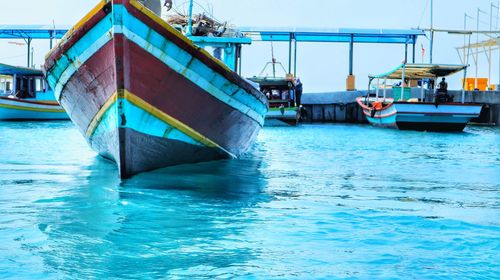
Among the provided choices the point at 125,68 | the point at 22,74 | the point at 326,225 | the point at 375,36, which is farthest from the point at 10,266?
the point at 375,36

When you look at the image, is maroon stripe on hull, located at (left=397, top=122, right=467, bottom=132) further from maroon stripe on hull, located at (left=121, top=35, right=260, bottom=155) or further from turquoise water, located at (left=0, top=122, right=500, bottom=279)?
maroon stripe on hull, located at (left=121, top=35, right=260, bottom=155)

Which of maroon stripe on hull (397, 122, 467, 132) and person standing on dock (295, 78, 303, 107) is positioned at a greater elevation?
person standing on dock (295, 78, 303, 107)

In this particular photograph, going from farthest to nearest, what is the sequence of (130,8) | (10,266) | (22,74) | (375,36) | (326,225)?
(375,36)
(22,74)
(130,8)
(326,225)
(10,266)

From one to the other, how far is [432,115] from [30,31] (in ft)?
68.6

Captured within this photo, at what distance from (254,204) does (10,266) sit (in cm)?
280

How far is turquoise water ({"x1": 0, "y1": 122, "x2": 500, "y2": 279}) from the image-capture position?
378 centimetres

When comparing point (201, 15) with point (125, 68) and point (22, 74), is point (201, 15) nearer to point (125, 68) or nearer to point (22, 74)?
point (125, 68)

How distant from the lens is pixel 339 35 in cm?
3222

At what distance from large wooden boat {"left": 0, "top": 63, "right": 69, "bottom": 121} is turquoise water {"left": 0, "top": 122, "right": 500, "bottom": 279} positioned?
20383mm

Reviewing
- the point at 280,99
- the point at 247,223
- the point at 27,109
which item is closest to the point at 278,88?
the point at 280,99

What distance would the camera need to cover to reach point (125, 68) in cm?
672

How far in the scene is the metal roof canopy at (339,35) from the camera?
102 feet

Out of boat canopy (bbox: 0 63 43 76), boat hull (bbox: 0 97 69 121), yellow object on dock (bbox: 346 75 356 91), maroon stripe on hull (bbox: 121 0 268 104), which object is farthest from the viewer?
yellow object on dock (bbox: 346 75 356 91)

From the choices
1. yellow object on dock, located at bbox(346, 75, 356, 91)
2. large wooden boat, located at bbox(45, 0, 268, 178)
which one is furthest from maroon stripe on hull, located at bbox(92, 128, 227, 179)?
yellow object on dock, located at bbox(346, 75, 356, 91)
